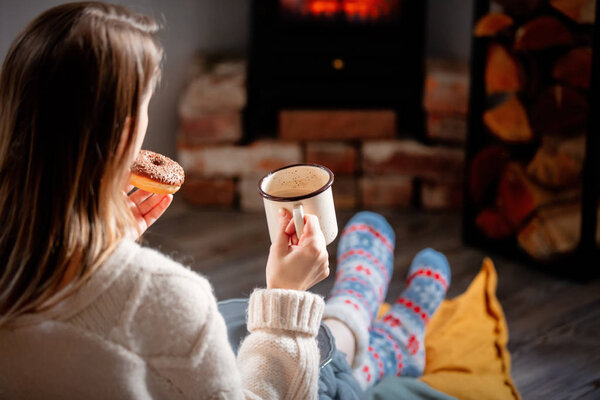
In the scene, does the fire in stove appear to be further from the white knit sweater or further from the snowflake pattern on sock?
the white knit sweater

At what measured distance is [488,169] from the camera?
217 cm

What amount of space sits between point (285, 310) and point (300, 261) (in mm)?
66

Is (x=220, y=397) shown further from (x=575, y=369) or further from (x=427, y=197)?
(x=427, y=197)

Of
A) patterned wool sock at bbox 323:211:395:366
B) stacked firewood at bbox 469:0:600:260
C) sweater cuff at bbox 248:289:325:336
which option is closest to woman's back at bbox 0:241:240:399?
sweater cuff at bbox 248:289:325:336

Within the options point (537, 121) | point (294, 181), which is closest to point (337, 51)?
point (537, 121)

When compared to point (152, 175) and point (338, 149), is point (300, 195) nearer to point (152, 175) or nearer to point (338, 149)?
point (152, 175)

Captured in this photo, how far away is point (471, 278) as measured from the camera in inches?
79.6

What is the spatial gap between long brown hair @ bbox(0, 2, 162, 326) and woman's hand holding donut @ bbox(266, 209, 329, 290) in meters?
0.24

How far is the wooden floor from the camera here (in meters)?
1.54

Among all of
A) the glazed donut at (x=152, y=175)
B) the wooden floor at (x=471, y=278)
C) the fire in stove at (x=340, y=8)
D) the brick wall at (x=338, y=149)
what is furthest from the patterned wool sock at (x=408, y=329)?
the fire in stove at (x=340, y=8)

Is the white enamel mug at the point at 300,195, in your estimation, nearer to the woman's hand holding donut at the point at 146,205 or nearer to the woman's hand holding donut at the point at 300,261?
the woman's hand holding donut at the point at 300,261

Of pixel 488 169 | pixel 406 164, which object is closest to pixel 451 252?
pixel 488 169

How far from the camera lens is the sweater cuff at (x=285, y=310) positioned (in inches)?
35.4

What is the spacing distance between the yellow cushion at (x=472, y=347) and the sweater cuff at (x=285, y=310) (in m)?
0.61
